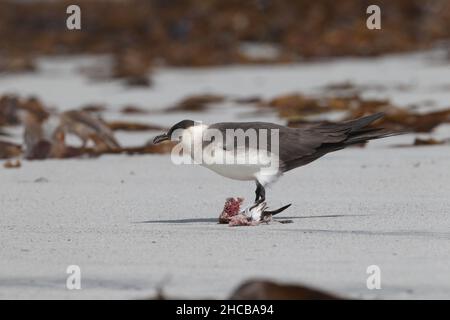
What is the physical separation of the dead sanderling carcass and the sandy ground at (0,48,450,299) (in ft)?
0.19

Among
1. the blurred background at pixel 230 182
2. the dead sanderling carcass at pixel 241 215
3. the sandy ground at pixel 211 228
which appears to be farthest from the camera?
the dead sanderling carcass at pixel 241 215

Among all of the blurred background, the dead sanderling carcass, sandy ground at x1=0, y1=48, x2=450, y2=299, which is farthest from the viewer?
the dead sanderling carcass

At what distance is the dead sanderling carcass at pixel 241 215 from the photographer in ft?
13.8

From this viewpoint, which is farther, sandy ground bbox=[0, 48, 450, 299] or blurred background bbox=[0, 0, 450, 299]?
blurred background bbox=[0, 0, 450, 299]

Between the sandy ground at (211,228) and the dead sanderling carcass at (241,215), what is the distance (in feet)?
0.19

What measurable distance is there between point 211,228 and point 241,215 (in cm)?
14

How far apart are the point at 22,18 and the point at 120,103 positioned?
27.7 ft

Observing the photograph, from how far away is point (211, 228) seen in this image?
418 cm

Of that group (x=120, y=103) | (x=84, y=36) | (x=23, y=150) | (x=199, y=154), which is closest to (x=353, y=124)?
(x=199, y=154)

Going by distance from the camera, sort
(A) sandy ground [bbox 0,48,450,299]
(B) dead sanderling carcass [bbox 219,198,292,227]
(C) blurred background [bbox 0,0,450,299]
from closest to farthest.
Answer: (A) sandy ground [bbox 0,48,450,299], (C) blurred background [bbox 0,0,450,299], (B) dead sanderling carcass [bbox 219,198,292,227]

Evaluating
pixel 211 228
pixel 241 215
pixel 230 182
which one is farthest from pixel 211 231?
pixel 230 182

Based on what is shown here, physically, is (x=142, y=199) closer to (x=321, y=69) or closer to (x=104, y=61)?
(x=321, y=69)

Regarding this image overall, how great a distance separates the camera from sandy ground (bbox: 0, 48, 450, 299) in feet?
10.8

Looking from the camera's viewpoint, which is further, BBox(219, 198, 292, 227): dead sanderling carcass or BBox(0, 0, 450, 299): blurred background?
BBox(219, 198, 292, 227): dead sanderling carcass
